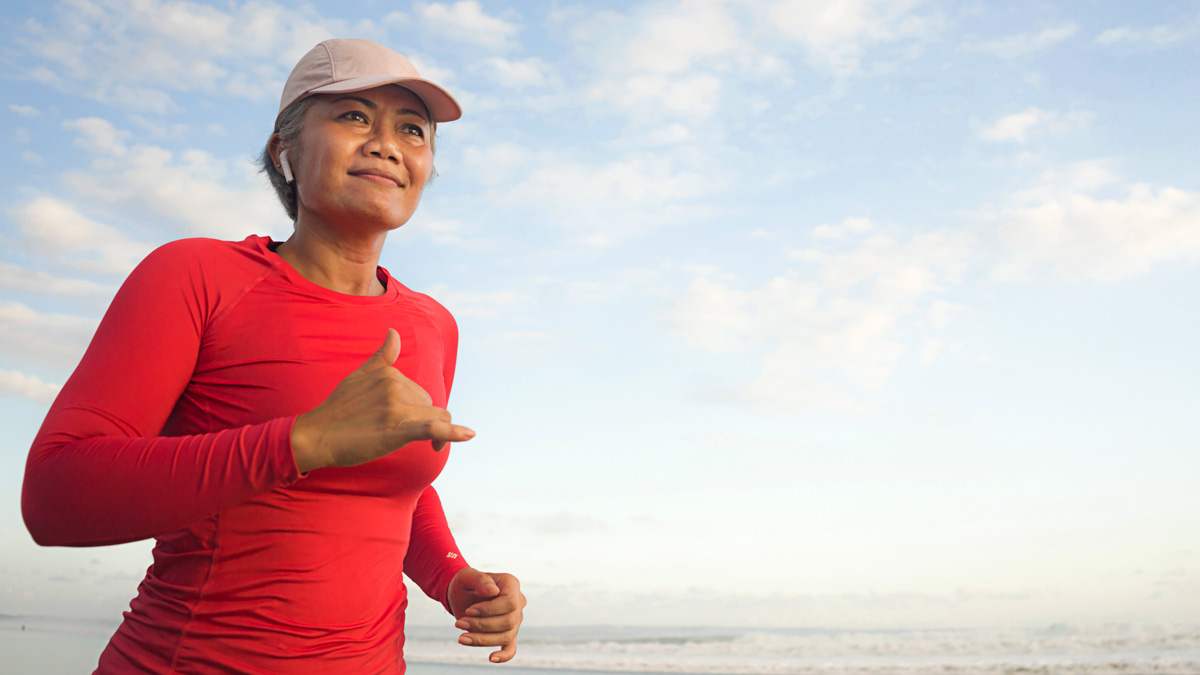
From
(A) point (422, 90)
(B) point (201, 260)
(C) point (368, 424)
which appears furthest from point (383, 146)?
(C) point (368, 424)

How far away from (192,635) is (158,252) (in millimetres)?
723

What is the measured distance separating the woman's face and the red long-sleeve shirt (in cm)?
18

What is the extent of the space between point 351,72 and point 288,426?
894 mm

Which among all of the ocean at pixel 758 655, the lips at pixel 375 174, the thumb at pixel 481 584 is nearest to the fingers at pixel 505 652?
the thumb at pixel 481 584

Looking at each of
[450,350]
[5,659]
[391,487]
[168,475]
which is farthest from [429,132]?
[5,659]

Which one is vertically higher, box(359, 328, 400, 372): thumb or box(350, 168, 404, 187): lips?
box(350, 168, 404, 187): lips

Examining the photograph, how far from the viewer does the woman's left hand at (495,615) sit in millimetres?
1787

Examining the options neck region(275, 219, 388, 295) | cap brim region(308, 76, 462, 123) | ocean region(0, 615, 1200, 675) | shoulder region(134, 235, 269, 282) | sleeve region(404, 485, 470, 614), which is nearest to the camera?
shoulder region(134, 235, 269, 282)

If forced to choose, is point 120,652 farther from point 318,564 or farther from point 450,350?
point 450,350

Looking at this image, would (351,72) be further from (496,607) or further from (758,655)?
(758,655)

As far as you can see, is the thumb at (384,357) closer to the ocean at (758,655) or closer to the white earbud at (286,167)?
the white earbud at (286,167)

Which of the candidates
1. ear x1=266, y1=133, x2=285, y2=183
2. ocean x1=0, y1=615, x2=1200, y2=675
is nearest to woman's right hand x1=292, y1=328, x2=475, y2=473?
ear x1=266, y1=133, x2=285, y2=183

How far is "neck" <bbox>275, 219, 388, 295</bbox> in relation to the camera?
1.76m

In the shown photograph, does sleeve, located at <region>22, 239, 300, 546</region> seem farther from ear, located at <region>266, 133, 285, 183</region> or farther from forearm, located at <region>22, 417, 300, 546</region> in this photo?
ear, located at <region>266, 133, 285, 183</region>
